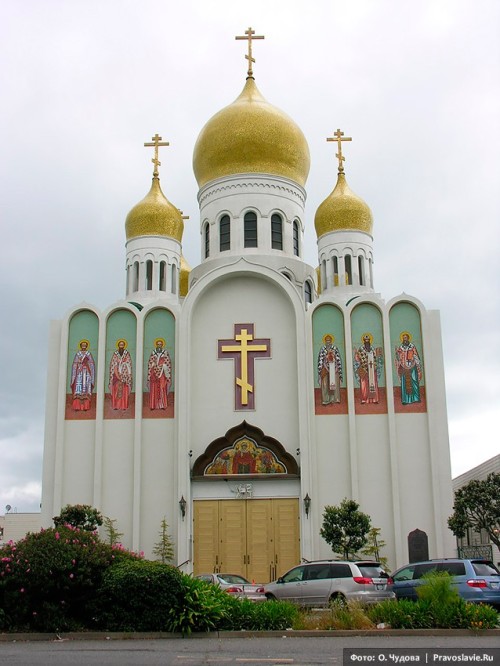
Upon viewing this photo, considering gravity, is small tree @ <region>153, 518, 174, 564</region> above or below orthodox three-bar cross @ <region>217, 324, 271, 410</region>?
below

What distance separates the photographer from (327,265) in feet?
127

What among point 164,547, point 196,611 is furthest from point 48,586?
point 164,547

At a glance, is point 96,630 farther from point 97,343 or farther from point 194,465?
point 97,343

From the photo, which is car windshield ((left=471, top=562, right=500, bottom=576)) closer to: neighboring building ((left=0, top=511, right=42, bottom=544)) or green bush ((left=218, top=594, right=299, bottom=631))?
green bush ((left=218, top=594, right=299, bottom=631))

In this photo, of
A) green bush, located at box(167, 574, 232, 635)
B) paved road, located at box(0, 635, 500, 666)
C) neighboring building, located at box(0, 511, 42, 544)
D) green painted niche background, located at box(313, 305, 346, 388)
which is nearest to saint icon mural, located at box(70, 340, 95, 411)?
green painted niche background, located at box(313, 305, 346, 388)

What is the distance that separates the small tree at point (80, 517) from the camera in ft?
83.4

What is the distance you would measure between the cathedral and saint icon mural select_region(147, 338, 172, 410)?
1.9 inches

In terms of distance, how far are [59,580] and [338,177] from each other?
90.6 feet

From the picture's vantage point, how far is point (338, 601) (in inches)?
663

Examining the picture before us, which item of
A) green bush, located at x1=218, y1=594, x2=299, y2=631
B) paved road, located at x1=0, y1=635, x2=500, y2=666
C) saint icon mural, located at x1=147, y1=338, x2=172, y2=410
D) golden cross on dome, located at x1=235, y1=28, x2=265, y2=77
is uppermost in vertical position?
golden cross on dome, located at x1=235, y1=28, x2=265, y2=77

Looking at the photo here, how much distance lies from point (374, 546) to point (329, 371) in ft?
19.4

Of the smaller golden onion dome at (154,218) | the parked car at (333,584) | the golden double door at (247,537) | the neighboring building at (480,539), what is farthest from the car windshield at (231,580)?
the smaller golden onion dome at (154,218)

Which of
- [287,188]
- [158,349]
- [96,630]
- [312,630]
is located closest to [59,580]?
[96,630]

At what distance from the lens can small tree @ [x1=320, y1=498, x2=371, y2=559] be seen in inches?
981
